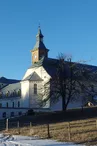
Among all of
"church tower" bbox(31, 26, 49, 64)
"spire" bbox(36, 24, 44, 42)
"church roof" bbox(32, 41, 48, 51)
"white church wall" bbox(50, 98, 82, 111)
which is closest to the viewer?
"white church wall" bbox(50, 98, 82, 111)

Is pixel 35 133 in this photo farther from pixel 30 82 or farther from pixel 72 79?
pixel 30 82

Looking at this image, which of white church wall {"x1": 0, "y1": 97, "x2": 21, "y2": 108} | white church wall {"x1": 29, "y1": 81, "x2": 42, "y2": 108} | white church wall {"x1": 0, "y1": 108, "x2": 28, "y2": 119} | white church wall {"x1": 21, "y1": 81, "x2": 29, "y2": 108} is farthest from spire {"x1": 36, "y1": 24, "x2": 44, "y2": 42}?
white church wall {"x1": 0, "y1": 108, "x2": 28, "y2": 119}

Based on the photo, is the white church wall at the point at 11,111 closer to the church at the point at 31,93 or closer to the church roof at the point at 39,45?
the church at the point at 31,93

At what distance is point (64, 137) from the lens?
79.3 feet

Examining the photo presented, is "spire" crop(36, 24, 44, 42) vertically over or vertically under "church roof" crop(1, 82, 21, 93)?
over

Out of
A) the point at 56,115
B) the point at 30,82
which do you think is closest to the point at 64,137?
the point at 56,115

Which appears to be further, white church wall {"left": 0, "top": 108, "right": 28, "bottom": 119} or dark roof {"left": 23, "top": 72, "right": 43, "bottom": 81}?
dark roof {"left": 23, "top": 72, "right": 43, "bottom": 81}

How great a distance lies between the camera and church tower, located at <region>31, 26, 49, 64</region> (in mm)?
103375

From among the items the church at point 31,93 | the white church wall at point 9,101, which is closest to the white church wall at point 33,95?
the church at point 31,93

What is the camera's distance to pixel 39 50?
339 ft

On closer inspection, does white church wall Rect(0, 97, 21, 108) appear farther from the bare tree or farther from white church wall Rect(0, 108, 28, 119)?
the bare tree

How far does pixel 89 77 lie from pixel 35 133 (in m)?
29.7

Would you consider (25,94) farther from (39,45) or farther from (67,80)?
(67,80)

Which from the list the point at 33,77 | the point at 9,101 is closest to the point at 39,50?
the point at 9,101
